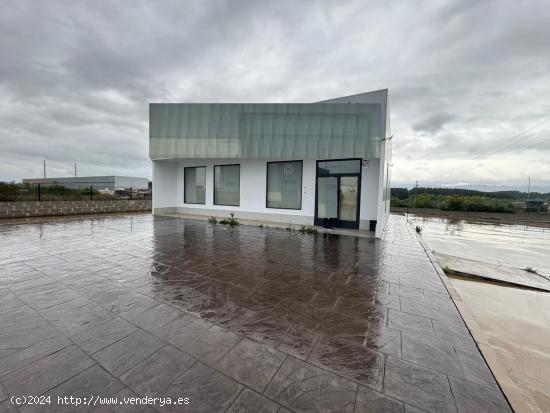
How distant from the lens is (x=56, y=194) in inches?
495

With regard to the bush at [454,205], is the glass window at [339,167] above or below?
above

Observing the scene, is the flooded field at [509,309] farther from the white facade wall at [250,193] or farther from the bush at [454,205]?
the bush at [454,205]

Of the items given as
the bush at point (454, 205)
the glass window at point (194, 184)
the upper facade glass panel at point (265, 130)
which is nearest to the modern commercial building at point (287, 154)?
the upper facade glass panel at point (265, 130)

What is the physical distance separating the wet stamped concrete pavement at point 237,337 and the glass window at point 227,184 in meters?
7.61

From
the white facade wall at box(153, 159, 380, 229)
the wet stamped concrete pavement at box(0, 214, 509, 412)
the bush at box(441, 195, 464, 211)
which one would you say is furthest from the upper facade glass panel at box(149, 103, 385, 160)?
the bush at box(441, 195, 464, 211)

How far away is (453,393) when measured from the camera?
5.83ft

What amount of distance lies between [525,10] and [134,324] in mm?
12029

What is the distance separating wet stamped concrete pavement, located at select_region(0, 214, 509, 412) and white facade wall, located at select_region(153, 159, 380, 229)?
5112 mm

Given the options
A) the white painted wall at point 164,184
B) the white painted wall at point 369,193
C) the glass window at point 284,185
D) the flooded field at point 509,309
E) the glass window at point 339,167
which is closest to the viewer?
the flooded field at point 509,309

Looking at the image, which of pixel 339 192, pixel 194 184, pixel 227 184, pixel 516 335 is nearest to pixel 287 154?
pixel 339 192

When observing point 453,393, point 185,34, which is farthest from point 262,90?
point 453,393

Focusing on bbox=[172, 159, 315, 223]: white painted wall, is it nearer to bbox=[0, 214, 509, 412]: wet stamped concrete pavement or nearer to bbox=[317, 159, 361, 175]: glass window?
bbox=[317, 159, 361, 175]: glass window

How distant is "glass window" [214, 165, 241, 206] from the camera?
12359mm

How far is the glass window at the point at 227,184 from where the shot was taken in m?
12.4
